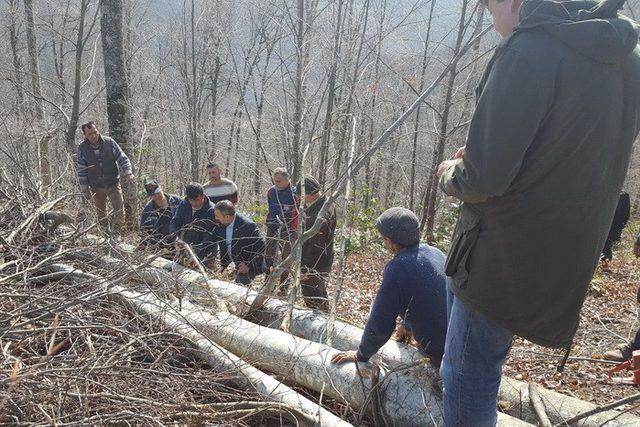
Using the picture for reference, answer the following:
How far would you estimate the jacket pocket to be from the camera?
1.58 metres

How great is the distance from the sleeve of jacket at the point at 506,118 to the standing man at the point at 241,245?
4.00 metres

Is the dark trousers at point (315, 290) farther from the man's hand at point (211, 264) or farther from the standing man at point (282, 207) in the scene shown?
the man's hand at point (211, 264)

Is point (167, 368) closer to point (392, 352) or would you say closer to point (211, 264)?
point (392, 352)

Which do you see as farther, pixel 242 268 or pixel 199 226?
pixel 199 226

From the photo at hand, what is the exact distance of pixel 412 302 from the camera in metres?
2.67

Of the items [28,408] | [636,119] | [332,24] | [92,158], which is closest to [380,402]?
[28,408]

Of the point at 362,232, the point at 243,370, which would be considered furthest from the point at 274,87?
the point at 243,370

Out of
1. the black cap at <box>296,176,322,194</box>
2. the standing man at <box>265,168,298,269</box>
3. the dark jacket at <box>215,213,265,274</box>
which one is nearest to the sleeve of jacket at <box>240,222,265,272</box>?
the dark jacket at <box>215,213,265,274</box>

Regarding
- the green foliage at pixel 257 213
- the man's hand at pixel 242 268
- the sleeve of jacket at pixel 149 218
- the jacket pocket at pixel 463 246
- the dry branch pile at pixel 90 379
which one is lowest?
the green foliage at pixel 257 213

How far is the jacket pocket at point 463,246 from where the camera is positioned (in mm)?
1582

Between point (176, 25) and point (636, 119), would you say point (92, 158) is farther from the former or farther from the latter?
point (176, 25)

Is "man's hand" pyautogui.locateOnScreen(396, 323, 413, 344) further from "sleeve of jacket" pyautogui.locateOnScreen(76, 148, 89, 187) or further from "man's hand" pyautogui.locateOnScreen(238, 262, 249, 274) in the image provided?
"sleeve of jacket" pyautogui.locateOnScreen(76, 148, 89, 187)

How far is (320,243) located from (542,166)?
3852mm

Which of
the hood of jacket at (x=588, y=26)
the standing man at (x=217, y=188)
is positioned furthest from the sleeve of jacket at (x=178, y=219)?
the hood of jacket at (x=588, y=26)
